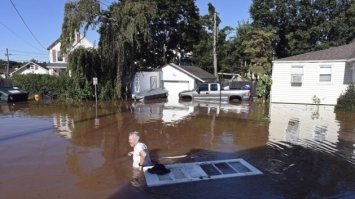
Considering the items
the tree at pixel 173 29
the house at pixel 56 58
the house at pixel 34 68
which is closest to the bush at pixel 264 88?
the tree at pixel 173 29

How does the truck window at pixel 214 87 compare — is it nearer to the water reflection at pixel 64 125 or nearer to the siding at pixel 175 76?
the siding at pixel 175 76

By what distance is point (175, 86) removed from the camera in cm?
3672

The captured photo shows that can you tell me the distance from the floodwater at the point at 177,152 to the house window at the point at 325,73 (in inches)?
301

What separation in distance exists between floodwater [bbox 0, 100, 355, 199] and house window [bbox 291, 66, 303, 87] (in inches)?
331

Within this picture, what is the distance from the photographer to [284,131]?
49.3ft

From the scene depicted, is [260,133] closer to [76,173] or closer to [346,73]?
[76,173]

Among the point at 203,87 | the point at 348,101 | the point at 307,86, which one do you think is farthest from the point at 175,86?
the point at 348,101

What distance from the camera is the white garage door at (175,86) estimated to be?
3638 centimetres

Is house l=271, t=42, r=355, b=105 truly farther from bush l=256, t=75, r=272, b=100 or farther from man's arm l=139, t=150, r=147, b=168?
man's arm l=139, t=150, r=147, b=168

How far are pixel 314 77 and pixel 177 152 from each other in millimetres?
19091

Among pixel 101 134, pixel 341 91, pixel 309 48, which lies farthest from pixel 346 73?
pixel 101 134

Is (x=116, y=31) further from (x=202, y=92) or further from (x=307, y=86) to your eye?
(x=307, y=86)

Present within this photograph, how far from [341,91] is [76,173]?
872 inches

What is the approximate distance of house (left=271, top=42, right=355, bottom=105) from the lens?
86.7 ft
